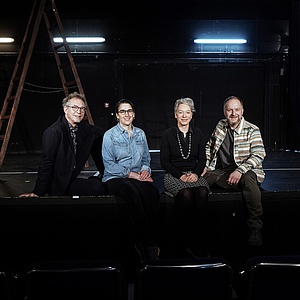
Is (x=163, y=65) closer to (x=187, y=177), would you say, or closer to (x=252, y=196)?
(x=187, y=177)

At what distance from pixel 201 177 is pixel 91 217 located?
0.96 meters

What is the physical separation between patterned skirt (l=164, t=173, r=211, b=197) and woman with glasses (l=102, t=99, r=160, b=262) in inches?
5.4

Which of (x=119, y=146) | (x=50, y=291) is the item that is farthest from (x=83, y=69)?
(x=50, y=291)

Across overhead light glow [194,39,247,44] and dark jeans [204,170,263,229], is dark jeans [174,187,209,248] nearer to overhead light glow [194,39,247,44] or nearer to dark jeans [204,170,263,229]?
dark jeans [204,170,263,229]

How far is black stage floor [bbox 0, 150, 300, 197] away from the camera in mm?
3837

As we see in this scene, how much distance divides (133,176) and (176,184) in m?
0.35

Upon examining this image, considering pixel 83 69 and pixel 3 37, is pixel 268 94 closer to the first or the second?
pixel 83 69

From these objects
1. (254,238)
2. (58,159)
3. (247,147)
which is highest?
(247,147)

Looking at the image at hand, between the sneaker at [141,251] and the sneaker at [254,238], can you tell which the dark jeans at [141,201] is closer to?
the sneaker at [141,251]

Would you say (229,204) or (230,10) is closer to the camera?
(229,204)

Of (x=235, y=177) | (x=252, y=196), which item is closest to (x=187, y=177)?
(x=235, y=177)

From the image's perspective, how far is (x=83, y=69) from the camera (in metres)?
8.04

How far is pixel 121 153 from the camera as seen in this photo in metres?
3.29

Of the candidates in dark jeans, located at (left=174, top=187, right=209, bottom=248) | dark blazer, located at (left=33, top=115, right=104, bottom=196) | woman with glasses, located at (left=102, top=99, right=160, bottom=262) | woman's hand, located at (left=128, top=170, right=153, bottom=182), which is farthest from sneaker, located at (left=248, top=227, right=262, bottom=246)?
dark blazer, located at (left=33, top=115, right=104, bottom=196)
